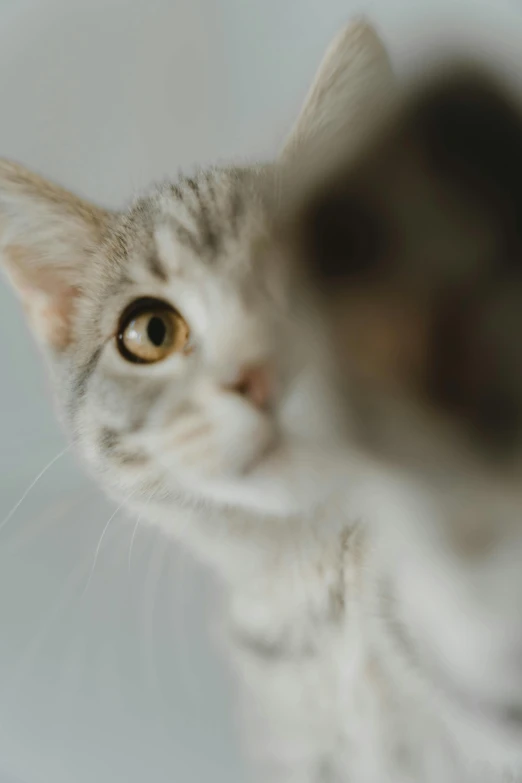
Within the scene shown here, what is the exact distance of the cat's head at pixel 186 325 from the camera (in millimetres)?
346

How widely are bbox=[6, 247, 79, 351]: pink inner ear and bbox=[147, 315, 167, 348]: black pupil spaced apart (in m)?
0.14

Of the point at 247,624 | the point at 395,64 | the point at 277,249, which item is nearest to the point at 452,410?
the point at 277,249

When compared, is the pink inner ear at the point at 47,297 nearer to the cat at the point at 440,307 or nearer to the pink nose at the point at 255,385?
the pink nose at the point at 255,385

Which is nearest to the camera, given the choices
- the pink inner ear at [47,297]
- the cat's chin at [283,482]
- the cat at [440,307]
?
the cat at [440,307]

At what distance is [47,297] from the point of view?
640mm

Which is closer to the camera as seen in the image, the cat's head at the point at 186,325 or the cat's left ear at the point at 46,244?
the cat's head at the point at 186,325

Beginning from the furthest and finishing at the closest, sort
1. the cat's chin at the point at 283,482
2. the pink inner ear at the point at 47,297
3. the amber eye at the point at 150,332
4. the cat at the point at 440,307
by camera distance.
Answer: the pink inner ear at the point at 47,297, the amber eye at the point at 150,332, the cat's chin at the point at 283,482, the cat at the point at 440,307

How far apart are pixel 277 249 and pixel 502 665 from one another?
0.63ft

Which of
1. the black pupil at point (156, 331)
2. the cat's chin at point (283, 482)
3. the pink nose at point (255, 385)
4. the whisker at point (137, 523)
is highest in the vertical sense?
the black pupil at point (156, 331)

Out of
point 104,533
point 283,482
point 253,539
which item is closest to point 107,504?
point 104,533

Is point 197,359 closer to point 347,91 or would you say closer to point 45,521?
point 347,91

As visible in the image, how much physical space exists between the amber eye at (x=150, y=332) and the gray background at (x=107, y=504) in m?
0.19

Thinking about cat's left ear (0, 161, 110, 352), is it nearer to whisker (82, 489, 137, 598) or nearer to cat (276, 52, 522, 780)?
whisker (82, 489, 137, 598)

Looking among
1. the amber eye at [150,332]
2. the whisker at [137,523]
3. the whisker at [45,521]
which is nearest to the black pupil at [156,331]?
the amber eye at [150,332]
